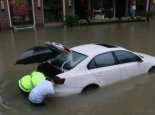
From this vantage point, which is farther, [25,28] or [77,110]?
[25,28]

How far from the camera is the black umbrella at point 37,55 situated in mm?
7730

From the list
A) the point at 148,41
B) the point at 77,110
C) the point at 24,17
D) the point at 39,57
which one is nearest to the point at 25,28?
the point at 24,17

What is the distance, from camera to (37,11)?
21422 mm

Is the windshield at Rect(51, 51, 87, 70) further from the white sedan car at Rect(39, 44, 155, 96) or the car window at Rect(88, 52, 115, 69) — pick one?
the car window at Rect(88, 52, 115, 69)

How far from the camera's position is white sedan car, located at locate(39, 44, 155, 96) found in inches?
289

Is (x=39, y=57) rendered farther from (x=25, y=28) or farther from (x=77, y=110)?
(x=25, y=28)

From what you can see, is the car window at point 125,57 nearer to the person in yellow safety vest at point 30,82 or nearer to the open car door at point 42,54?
the open car door at point 42,54

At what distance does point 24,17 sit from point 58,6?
3.20 meters

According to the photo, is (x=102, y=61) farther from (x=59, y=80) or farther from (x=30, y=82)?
(x=30, y=82)

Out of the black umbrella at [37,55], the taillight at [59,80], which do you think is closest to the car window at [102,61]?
the taillight at [59,80]

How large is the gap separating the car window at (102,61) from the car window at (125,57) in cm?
29

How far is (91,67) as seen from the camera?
25.4 feet

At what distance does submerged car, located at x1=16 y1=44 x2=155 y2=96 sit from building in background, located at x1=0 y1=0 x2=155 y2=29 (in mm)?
13550

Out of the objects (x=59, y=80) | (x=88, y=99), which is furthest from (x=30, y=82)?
(x=88, y=99)
